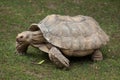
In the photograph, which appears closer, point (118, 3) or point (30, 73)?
point (30, 73)

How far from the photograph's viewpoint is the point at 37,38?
280 inches

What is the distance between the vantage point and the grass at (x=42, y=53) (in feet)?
21.7

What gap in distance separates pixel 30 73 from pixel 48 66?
1.50 ft

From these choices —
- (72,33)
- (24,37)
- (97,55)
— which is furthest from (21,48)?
(97,55)

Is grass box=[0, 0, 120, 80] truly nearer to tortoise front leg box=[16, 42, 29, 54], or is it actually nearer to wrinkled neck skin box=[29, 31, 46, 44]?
tortoise front leg box=[16, 42, 29, 54]

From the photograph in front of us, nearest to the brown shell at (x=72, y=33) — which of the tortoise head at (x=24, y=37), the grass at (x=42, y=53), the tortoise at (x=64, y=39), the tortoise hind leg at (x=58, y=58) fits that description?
the tortoise at (x=64, y=39)

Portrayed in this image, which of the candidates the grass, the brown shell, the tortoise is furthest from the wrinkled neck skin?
the grass

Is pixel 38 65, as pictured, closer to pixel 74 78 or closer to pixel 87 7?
pixel 74 78

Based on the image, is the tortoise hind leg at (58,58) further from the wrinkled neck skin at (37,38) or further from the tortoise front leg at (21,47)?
the tortoise front leg at (21,47)

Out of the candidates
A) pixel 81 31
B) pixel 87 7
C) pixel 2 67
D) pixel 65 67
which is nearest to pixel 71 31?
pixel 81 31

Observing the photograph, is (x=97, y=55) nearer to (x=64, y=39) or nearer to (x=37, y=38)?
(x=64, y=39)

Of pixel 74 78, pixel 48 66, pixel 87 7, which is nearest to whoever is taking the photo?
pixel 74 78

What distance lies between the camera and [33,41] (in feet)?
23.5

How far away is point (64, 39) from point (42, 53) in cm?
86
